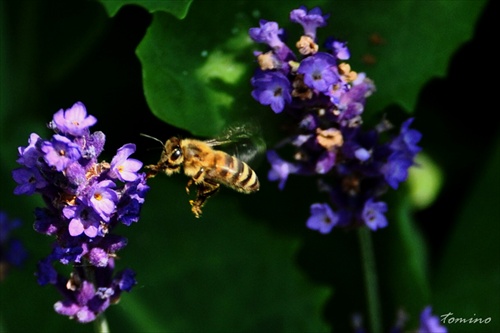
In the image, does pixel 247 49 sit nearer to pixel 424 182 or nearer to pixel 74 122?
pixel 74 122

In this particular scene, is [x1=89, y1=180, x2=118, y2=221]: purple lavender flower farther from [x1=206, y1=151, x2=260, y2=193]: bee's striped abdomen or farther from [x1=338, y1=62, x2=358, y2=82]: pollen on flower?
[x1=338, y1=62, x2=358, y2=82]: pollen on flower

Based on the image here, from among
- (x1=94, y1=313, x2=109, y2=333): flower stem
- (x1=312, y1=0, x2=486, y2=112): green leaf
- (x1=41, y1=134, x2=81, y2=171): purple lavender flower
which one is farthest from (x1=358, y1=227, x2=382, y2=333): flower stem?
(x1=41, y1=134, x2=81, y2=171): purple lavender flower

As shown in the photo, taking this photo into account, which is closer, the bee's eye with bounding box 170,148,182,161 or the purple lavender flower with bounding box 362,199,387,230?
the bee's eye with bounding box 170,148,182,161

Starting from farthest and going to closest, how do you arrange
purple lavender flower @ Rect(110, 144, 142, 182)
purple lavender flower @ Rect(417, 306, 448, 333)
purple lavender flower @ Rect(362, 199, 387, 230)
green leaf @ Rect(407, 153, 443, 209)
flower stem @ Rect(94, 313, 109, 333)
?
1. green leaf @ Rect(407, 153, 443, 209)
2. purple lavender flower @ Rect(417, 306, 448, 333)
3. purple lavender flower @ Rect(362, 199, 387, 230)
4. flower stem @ Rect(94, 313, 109, 333)
5. purple lavender flower @ Rect(110, 144, 142, 182)

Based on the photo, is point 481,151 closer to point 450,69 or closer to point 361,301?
point 450,69

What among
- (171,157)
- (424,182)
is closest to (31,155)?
(171,157)

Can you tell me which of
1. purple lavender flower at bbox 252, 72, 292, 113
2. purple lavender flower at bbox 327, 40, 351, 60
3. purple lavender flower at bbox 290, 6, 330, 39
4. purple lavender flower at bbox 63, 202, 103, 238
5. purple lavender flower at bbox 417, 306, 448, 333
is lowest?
purple lavender flower at bbox 417, 306, 448, 333

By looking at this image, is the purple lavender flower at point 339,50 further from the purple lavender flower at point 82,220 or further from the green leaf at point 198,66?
the purple lavender flower at point 82,220

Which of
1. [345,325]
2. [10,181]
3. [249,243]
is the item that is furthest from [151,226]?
[345,325]
